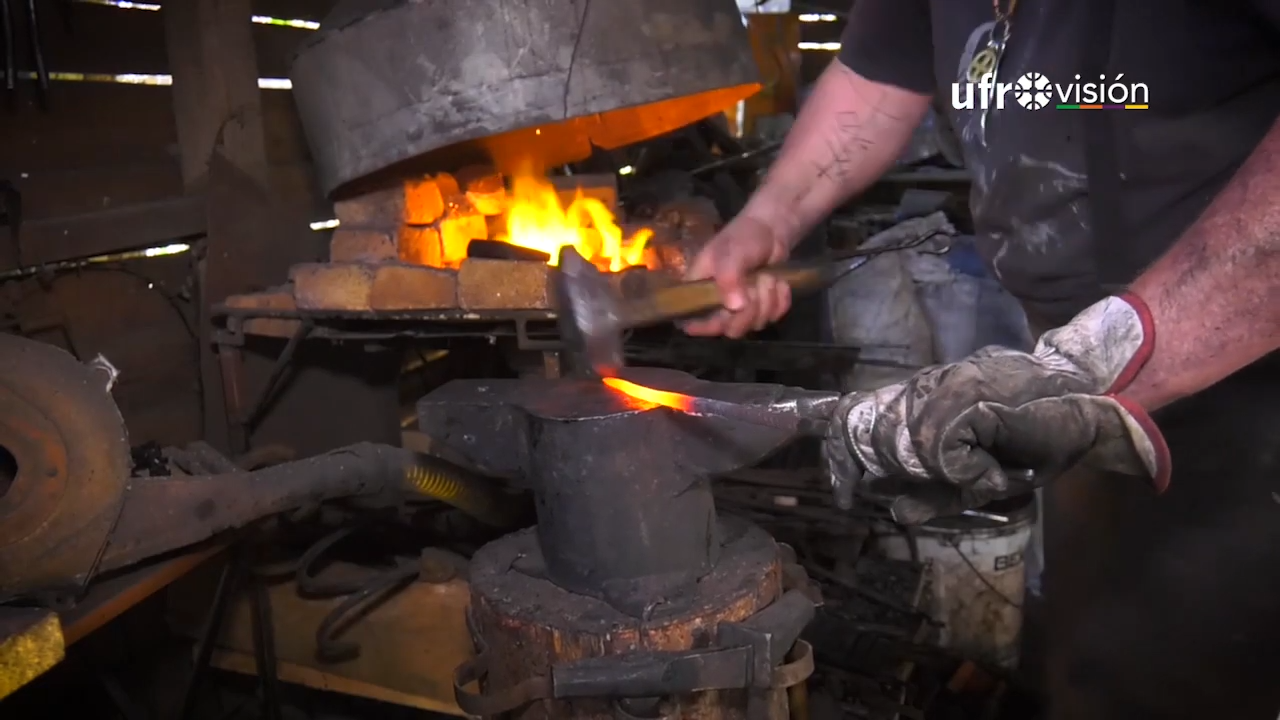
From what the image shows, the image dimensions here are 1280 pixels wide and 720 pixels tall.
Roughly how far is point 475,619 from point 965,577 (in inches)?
79.8

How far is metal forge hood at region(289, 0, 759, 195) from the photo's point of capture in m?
2.62

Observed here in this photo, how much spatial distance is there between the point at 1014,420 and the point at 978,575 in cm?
231

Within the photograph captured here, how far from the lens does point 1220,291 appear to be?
1033 mm

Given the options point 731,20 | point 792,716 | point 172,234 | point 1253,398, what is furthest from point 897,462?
point 172,234

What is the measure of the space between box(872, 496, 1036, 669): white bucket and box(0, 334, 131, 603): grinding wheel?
7.43 ft

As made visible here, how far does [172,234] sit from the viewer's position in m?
2.88

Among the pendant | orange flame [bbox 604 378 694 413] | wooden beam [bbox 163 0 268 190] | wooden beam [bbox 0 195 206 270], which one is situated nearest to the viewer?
orange flame [bbox 604 378 694 413]

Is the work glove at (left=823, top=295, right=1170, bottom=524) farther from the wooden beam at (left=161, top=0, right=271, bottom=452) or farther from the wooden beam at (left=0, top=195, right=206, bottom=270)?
the wooden beam at (left=161, top=0, right=271, bottom=452)

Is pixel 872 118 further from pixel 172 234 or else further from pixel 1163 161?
pixel 172 234

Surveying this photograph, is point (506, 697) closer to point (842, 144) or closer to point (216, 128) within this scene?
point (842, 144)

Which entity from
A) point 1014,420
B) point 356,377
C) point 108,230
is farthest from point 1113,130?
point 356,377

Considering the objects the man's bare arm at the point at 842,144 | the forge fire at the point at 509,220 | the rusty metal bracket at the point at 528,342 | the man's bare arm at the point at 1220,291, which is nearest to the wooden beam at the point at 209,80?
the forge fire at the point at 509,220

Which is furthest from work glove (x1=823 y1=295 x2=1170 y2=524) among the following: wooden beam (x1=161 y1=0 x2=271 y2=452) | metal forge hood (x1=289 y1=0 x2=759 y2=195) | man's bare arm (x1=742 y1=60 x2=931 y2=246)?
wooden beam (x1=161 y1=0 x2=271 y2=452)

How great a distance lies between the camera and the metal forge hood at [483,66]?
262cm
